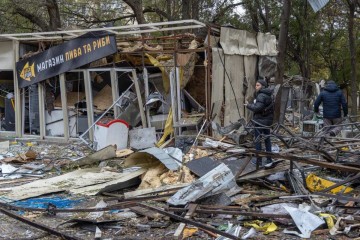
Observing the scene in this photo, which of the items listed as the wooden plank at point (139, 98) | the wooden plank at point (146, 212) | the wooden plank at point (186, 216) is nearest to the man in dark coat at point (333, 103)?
the wooden plank at point (139, 98)

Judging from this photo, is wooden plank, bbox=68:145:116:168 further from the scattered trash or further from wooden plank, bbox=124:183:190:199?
the scattered trash

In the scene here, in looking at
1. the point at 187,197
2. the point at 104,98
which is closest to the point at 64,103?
the point at 104,98

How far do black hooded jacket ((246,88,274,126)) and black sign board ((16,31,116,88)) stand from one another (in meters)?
5.10

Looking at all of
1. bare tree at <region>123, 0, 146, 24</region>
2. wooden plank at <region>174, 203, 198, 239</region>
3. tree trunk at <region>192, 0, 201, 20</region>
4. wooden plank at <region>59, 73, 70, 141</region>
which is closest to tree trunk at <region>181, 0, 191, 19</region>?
tree trunk at <region>192, 0, 201, 20</region>

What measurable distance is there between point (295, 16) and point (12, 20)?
50.1 ft

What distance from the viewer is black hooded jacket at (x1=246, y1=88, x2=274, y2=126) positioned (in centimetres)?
955

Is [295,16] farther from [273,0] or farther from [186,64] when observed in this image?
[186,64]

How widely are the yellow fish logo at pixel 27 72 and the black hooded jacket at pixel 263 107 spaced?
775 cm

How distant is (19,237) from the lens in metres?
6.20

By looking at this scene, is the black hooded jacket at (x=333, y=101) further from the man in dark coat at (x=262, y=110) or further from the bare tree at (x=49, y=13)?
the bare tree at (x=49, y=13)

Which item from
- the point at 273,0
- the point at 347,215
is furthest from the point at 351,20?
the point at 347,215

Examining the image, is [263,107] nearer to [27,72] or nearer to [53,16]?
[27,72]

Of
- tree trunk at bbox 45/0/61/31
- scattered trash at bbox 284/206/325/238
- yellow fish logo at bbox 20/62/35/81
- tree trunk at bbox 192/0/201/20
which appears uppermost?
tree trunk at bbox 192/0/201/20

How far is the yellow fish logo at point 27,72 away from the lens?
14719mm
